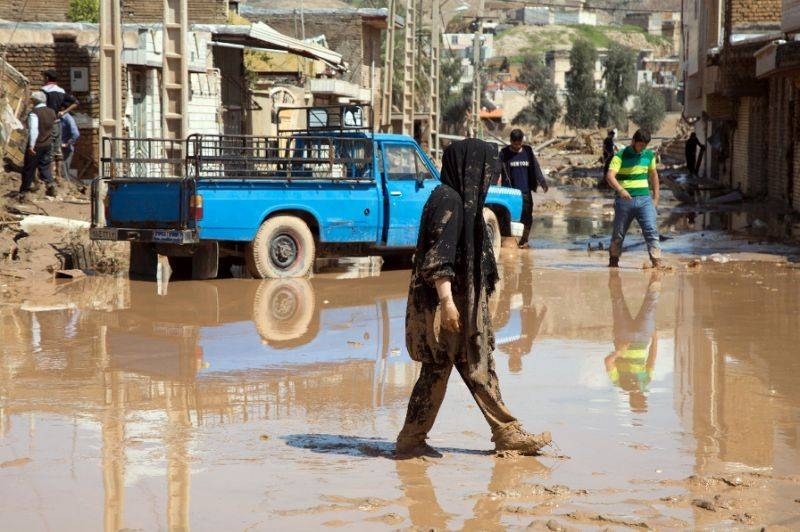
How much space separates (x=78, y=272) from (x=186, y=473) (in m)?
8.92

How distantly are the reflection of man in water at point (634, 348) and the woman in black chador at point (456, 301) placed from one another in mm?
1609

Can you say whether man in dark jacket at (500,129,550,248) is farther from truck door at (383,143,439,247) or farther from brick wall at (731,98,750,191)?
brick wall at (731,98,750,191)

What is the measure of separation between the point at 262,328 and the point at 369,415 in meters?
3.53

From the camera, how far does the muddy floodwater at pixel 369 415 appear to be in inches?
207

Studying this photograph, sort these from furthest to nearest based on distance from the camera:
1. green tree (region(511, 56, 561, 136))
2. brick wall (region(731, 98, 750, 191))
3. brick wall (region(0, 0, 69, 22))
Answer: green tree (region(511, 56, 561, 136))
brick wall (region(731, 98, 750, 191))
brick wall (region(0, 0, 69, 22))

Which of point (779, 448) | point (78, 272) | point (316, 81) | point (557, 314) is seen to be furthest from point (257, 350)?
point (316, 81)

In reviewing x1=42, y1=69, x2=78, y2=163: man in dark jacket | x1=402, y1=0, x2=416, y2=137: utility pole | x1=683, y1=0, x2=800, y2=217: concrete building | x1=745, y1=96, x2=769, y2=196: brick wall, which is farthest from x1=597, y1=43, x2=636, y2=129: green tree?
x1=42, y1=69, x2=78, y2=163: man in dark jacket

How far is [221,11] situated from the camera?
95.0 feet

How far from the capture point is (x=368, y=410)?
7.40 meters

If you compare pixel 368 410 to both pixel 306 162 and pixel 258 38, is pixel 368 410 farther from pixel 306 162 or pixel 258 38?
pixel 258 38

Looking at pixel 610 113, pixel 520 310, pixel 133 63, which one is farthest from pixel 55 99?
pixel 610 113

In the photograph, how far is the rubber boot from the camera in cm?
609

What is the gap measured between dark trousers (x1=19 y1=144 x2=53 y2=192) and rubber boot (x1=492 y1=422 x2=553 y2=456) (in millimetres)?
13608

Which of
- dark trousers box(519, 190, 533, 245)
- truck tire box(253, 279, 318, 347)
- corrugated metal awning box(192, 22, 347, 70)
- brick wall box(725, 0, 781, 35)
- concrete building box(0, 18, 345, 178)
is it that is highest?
brick wall box(725, 0, 781, 35)
